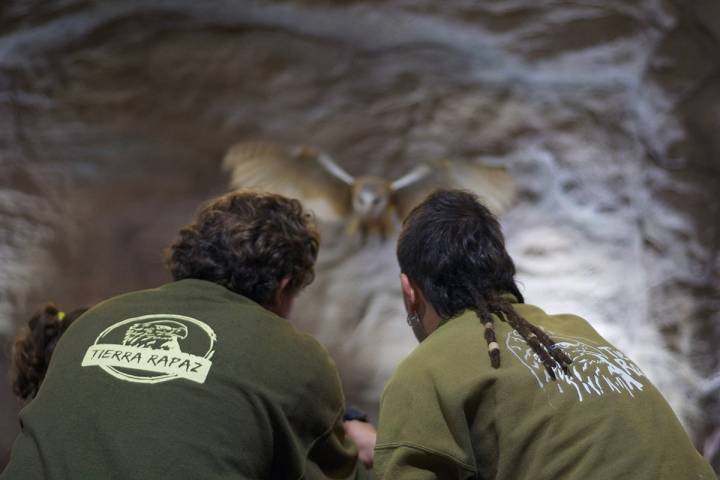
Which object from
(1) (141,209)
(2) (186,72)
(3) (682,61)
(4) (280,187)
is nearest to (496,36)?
(3) (682,61)

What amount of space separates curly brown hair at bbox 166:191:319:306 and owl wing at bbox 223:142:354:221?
1110 millimetres

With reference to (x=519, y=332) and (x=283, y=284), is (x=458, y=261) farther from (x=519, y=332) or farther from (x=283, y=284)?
(x=283, y=284)

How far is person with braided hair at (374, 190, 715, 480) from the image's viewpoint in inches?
30.2

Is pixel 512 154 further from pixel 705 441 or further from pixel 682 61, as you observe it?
pixel 705 441

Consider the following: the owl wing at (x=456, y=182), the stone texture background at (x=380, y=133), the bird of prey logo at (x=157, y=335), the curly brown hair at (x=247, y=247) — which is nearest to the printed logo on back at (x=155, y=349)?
the bird of prey logo at (x=157, y=335)

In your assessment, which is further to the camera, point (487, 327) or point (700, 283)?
point (700, 283)

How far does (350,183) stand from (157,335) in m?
1.33

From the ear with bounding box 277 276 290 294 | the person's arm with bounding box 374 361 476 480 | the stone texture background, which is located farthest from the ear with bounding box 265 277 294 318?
the stone texture background

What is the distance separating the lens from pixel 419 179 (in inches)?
85.3

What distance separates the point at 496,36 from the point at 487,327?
5.31 ft

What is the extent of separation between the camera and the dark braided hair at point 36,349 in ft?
3.68

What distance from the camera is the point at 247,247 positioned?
3.17ft

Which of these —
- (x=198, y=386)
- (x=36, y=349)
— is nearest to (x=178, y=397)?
(x=198, y=386)

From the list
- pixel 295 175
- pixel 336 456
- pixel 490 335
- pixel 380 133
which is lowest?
pixel 295 175
